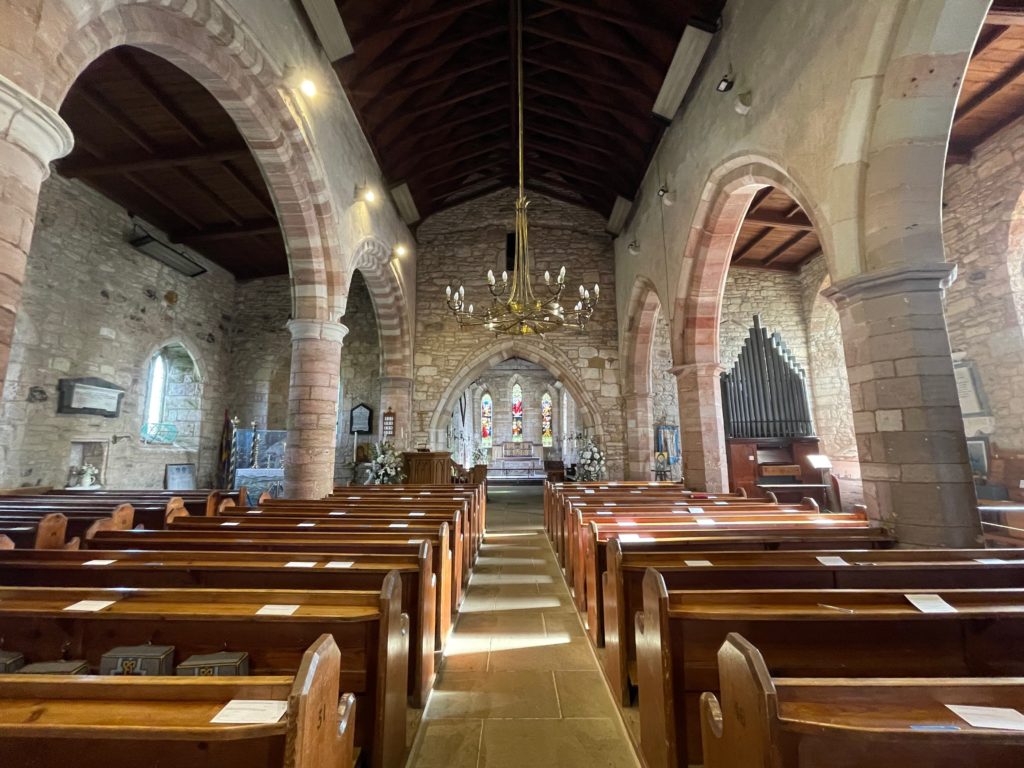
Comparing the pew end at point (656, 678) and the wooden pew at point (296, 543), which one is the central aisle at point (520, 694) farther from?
the wooden pew at point (296, 543)

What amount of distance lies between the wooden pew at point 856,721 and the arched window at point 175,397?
10.6 m

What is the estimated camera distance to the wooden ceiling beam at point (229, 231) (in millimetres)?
8383

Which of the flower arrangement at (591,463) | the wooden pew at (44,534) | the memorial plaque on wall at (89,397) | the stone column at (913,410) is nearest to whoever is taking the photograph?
the wooden pew at (44,534)

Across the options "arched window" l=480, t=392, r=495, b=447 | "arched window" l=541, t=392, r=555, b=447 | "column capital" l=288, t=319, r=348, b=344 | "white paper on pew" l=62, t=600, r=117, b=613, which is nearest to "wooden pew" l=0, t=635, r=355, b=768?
"white paper on pew" l=62, t=600, r=117, b=613

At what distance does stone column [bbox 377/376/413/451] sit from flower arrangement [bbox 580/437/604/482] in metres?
3.61

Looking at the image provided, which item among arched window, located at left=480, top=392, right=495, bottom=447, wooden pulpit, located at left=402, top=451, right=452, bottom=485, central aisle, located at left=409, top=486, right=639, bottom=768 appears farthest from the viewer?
arched window, located at left=480, top=392, right=495, bottom=447

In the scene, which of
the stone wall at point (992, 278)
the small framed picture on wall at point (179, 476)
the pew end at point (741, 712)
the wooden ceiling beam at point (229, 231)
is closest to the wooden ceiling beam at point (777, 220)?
the stone wall at point (992, 278)

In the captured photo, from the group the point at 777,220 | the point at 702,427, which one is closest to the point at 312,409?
the point at 702,427

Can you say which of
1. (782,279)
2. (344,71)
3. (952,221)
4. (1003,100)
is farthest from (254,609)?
(782,279)

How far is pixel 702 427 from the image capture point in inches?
237

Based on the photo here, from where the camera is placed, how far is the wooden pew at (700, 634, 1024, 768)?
2.61 ft

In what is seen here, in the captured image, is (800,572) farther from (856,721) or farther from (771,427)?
(771,427)

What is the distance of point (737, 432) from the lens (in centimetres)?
897

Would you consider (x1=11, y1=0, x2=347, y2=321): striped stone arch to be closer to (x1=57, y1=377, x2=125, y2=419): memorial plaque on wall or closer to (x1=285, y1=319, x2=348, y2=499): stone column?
(x1=285, y1=319, x2=348, y2=499): stone column
